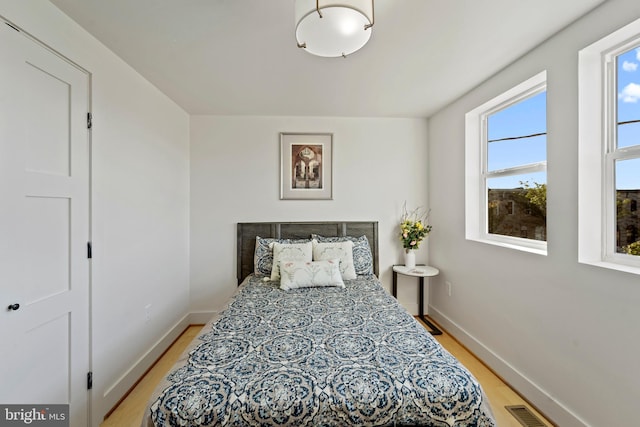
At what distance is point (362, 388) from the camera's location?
112cm

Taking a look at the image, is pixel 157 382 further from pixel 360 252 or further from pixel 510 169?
pixel 510 169

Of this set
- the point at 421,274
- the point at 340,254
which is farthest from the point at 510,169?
the point at 340,254

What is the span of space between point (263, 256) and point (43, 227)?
5.63 feet

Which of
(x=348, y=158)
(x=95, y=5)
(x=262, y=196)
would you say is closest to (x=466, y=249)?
(x=348, y=158)

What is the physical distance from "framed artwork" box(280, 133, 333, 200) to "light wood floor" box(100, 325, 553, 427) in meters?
1.96

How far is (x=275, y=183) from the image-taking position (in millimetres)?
3154

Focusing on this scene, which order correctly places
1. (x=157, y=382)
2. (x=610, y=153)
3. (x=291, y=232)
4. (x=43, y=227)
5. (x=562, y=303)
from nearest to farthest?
(x=43, y=227)
(x=610, y=153)
(x=562, y=303)
(x=157, y=382)
(x=291, y=232)

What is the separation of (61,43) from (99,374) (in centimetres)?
198

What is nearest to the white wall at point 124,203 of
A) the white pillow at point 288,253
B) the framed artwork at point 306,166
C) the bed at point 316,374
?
the bed at point 316,374

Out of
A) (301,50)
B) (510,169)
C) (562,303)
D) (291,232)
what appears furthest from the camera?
(291,232)

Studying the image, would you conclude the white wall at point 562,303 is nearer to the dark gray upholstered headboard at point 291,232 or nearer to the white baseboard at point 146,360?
the dark gray upholstered headboard at point 291,232

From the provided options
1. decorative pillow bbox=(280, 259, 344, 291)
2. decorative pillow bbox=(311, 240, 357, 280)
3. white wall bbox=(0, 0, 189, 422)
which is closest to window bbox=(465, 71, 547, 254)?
decorative pillow bbox=(311, 240, 357, 280)

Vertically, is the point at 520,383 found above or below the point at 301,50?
below

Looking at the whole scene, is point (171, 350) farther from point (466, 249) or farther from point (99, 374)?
point (466, 249)
